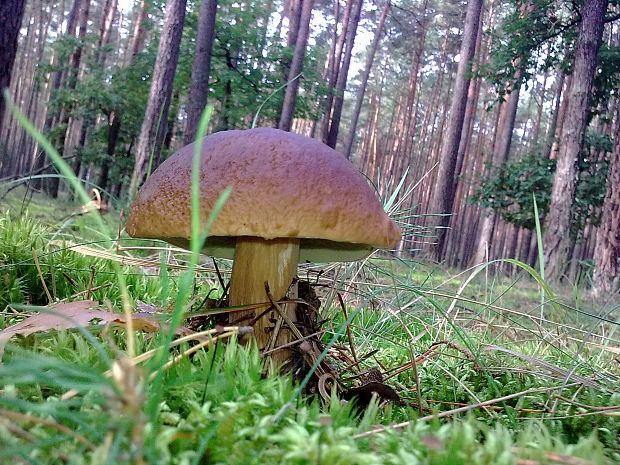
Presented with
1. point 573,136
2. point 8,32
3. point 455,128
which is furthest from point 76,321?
point 455,128

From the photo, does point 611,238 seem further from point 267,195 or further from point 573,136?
point 267,195

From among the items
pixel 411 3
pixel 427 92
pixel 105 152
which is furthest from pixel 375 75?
pixel 105 152

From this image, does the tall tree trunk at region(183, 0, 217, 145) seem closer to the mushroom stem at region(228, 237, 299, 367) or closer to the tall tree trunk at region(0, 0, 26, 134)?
the tall tree trunk at region(0, 0, 26, 134)

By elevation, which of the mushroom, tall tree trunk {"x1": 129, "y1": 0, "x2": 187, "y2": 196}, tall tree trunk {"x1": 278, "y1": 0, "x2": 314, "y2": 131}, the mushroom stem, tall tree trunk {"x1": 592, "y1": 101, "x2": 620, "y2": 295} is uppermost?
tall tree trunk {"x1": 278, "y1": 0, "x2": 314, "y2": 131}

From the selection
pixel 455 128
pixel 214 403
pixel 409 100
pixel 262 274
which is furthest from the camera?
pixel 409 100

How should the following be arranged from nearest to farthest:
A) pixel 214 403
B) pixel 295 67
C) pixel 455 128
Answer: pixel 214 403 < pixel 455 128 < pixel 295 67

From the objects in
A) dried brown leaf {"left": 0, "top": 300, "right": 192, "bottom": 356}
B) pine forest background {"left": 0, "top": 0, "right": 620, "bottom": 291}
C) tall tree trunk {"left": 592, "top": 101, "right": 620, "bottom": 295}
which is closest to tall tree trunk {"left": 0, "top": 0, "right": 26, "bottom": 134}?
pine forest background {"left": 0, "top": 0, "right": 620, "bottom": 291}
